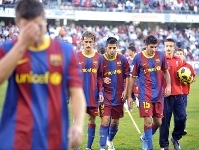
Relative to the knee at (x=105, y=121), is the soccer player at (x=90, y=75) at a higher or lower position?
higher

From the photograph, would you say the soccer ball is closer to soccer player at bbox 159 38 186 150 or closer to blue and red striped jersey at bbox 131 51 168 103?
soccer player at bbox 159 38 186 150

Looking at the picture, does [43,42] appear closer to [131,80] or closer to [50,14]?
[131,80]

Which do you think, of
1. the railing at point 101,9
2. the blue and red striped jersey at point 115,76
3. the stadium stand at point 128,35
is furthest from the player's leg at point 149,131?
the railing at point 101,9

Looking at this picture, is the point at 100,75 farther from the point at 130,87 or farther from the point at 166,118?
the point at 166,118

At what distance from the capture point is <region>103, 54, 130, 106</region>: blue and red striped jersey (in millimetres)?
11352

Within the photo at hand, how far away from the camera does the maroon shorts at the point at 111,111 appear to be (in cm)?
1136

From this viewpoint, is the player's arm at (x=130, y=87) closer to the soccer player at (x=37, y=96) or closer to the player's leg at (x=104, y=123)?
the player's leg at (x=104, y=123)

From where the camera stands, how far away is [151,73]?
423 inches

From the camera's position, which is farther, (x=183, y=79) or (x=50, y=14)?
(x=50, y=14)

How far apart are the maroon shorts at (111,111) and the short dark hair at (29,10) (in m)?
7.07

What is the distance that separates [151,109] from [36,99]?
6359 mm

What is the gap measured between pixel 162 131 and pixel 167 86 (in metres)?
1.02

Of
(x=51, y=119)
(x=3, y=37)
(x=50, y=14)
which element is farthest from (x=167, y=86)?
(x=50, y=14)

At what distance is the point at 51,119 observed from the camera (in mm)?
4523
